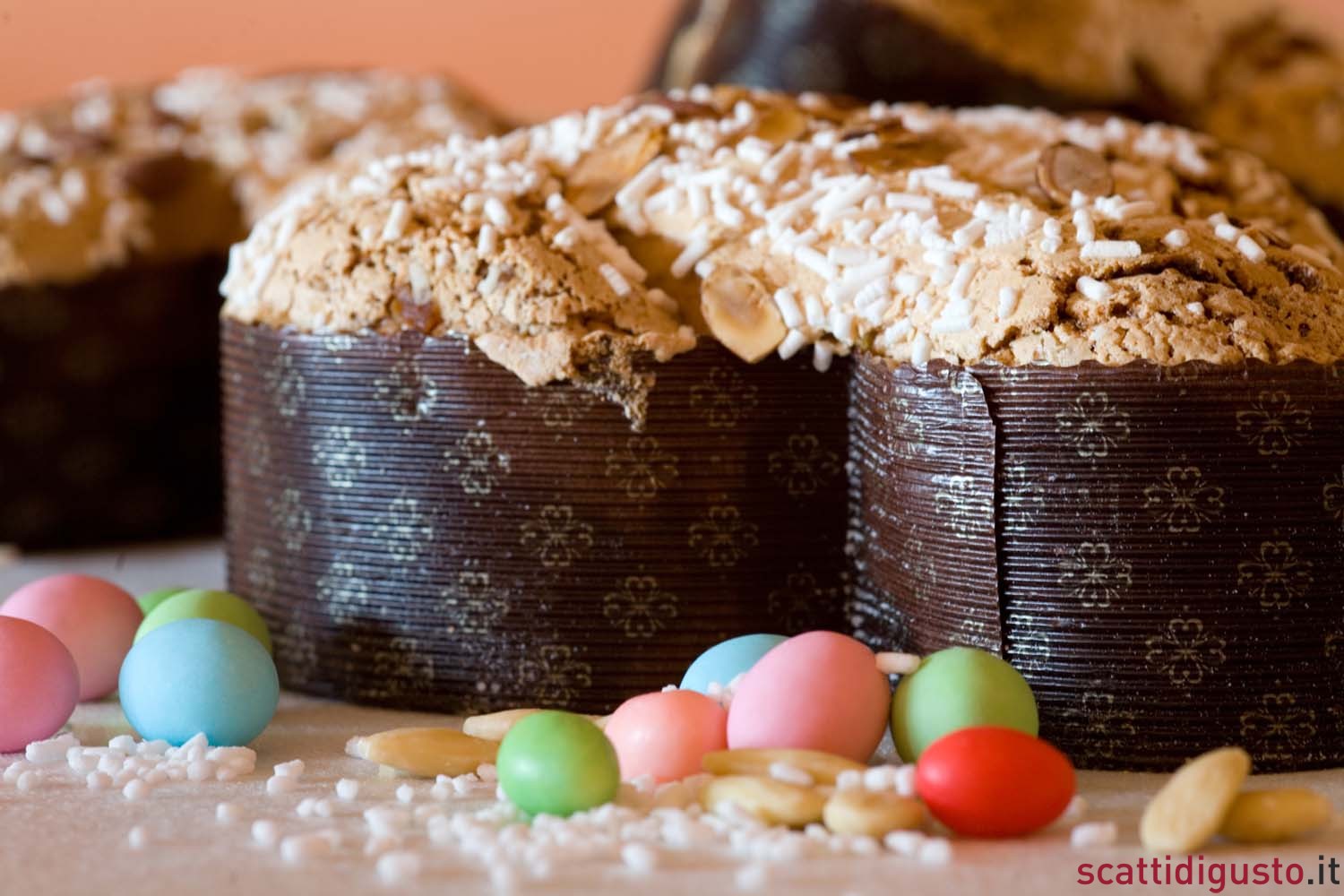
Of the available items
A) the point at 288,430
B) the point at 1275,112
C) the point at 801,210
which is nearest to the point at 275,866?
the point at 288,430

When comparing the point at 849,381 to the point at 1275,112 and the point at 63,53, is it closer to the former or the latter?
the point at 1275,112

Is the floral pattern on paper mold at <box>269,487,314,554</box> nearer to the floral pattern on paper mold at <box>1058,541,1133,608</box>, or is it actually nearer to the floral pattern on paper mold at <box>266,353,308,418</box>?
the floral pattern on paper mold at <box>266,353,308,418</box>

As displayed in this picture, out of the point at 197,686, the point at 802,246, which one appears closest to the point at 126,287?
the point at 197,686

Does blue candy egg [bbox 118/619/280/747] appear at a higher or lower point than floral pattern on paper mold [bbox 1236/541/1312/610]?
lower

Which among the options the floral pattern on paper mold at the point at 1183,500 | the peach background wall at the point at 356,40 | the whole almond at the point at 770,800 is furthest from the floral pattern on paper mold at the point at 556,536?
the peach background wall at the point at 356,40

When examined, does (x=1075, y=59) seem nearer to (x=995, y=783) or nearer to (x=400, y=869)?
(x=995, y=783)

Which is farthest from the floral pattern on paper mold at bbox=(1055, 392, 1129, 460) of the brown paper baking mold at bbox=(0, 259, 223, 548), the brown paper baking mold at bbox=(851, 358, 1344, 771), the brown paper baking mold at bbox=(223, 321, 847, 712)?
the brown paper baking mold at bbox=(0, 259, 223, 548)
